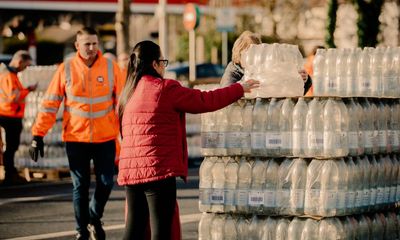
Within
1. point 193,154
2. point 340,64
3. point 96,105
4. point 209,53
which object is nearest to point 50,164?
point 193,154

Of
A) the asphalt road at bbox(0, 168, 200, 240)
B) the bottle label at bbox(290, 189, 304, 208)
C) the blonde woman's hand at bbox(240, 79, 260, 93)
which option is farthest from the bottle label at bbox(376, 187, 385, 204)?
the asphalt road at bbox(0, 168, 200, 240)

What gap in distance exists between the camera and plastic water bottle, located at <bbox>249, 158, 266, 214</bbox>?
9.37 metres

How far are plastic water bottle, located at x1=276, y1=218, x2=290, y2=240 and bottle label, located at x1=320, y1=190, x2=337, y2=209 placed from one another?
39 cm

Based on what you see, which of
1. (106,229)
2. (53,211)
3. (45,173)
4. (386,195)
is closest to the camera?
(386,195)

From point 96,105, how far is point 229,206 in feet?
8.75

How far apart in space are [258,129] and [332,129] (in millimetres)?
592

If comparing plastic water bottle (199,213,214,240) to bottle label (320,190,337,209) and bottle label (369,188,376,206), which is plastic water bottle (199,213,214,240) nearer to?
bottle label (320,190,337,209)

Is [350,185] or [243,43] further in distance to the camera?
[243,43]

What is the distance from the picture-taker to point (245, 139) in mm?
9398

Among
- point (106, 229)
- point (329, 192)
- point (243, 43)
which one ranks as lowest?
point (106, 229)

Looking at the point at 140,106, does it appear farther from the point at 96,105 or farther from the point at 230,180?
the point at 96,105

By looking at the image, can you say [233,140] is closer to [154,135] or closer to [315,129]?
[315,129]

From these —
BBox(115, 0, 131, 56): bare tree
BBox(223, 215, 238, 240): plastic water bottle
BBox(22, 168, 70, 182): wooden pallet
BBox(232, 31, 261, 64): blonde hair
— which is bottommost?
BBox(223, 215, 238, 240): plastic water bottle

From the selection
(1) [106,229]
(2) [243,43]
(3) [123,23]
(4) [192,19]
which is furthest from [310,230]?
(3) [123,23]
